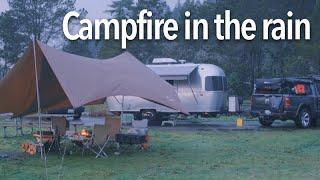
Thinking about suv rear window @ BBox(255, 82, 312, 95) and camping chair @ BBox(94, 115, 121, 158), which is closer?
camping chair @ BBox(94, 115, 121, 158)

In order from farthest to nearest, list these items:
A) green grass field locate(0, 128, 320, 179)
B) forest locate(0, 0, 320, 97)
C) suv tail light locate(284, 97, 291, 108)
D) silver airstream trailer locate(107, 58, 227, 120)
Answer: forest locate(0, 0, 320, 97) < silver airstream trailer locate(107, 58, 227, 120) < suv tail light locate(284, 97, 291, 108) < green grass field locate(0, 128, 320, 179)

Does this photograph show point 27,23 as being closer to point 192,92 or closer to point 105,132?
point 192,92

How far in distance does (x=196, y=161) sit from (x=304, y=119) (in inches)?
360

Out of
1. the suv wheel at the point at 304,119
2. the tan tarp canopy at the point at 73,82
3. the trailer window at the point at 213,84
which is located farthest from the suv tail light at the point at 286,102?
the tan tarp canopy at the point at 73,82

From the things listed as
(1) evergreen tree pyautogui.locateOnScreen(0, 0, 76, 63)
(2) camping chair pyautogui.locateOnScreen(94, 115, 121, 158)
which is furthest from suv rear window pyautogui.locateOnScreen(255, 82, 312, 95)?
(1) evergreen tree pyautogui.locateOnScreen(0, 0, 76, 63)

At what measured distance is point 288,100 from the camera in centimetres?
1950

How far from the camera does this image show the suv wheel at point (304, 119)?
19906 mm

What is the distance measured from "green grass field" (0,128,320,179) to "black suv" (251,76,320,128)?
9.76ft

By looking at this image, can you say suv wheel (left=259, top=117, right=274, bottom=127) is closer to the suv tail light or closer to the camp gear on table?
the suv tail light

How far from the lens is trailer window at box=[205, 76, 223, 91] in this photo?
2342 cm

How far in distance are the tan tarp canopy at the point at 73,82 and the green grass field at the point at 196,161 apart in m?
1.33

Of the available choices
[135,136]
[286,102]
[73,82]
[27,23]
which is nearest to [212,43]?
[27,23]

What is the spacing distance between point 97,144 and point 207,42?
33822mm

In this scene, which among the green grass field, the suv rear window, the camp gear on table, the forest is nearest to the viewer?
the green grass field
